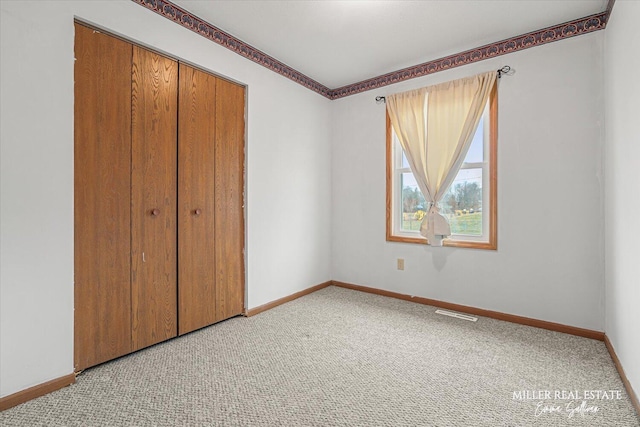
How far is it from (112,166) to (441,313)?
3.00m

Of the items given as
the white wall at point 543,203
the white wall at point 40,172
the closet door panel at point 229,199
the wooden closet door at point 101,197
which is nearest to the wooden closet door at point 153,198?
the wooden closet door at point 101,197

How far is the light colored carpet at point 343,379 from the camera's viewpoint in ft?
4.98

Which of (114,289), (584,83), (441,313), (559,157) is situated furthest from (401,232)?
(114,289)

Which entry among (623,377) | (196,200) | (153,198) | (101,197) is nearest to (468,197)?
(623,377)

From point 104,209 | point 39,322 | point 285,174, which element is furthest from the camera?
point 285,174

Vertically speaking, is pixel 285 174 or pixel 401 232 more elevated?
pixel 285 174

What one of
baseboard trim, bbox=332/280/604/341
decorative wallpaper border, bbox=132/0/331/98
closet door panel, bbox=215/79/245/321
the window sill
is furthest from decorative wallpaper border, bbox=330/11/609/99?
baseboard trim, bbox=332/280/604/341

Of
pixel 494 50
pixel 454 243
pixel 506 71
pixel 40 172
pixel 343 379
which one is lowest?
pixel 343 379

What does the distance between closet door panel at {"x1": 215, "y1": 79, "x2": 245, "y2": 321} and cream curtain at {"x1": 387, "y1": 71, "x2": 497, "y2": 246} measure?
1.71 metres

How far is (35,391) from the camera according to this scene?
65.6 inches

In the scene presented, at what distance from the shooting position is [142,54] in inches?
85.4

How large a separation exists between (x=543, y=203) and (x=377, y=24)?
80.1 inches

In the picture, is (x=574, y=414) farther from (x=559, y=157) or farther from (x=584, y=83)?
(x=584, y=83)

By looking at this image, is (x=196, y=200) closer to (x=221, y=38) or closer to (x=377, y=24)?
(x=221, y=38)
